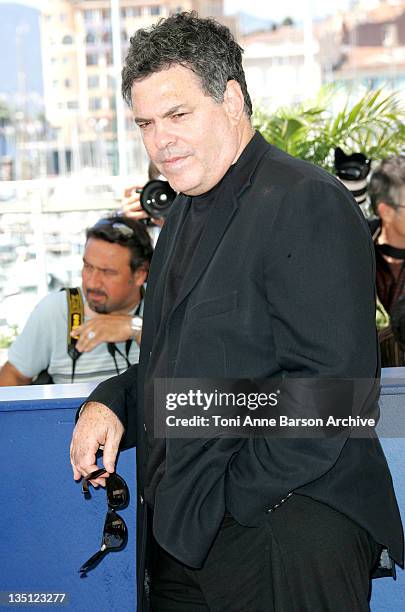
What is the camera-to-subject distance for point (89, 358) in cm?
312

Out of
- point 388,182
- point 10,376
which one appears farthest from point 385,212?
point 10,376

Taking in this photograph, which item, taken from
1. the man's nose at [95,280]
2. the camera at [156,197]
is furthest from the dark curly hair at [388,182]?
the man's nose at [95,280]

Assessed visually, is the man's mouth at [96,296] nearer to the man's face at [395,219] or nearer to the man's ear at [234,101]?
the man's face at [395,219]

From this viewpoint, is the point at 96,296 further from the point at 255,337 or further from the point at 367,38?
Result: the point at 367,38

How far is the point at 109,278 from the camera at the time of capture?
3252 millimetres

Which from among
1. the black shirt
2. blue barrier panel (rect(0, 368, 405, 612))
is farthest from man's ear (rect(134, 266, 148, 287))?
the black shirt

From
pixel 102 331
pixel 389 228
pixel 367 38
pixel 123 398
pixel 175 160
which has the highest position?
pixel 367 38

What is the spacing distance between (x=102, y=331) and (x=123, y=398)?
133 centimetres

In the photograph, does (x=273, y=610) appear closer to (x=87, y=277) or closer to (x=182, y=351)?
(x=182, y=351)

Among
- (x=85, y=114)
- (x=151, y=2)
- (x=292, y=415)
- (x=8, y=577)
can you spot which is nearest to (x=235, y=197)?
(x=292, y=415)

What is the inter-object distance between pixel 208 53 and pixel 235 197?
0.22 meters

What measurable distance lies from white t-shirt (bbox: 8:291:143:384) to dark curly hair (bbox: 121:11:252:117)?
1737 mm

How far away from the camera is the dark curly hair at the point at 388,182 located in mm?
3777

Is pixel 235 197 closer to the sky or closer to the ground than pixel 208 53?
closer to the ground
